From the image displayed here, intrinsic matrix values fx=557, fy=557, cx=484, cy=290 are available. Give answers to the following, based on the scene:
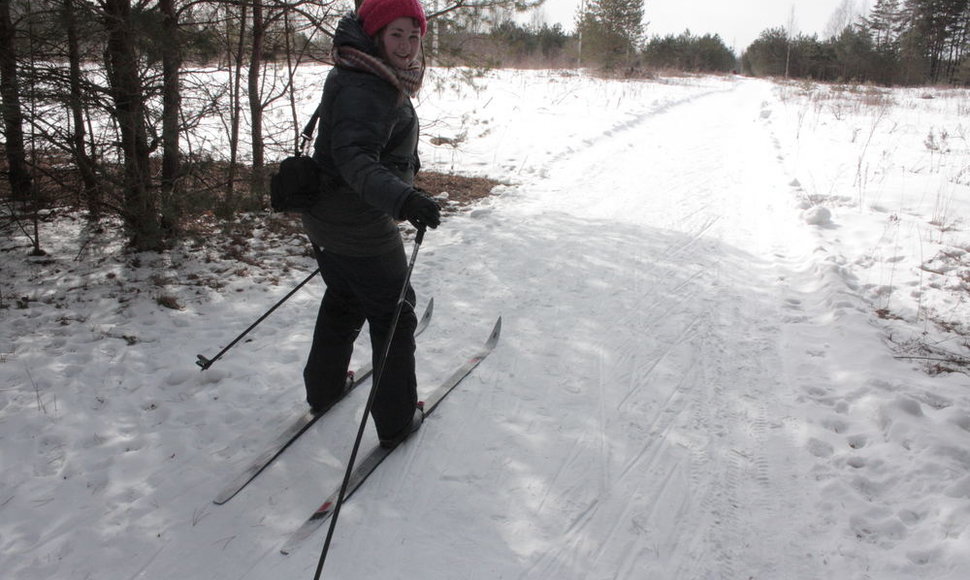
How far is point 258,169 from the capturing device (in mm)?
5406

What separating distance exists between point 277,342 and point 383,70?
243cm

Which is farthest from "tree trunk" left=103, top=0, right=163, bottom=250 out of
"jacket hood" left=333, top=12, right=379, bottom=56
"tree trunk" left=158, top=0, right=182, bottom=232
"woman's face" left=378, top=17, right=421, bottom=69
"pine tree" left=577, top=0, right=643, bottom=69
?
"pine tree" left=577, top=0, right=643, bottom=69

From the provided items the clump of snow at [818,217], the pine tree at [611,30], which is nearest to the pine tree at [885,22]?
the pine tree at [611,30]

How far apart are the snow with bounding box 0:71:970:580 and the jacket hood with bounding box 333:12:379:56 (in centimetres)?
196

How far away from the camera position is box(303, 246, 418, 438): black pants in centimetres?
271

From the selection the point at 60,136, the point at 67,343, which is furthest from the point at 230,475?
the point at 60,136

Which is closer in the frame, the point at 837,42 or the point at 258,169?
the point at 258,169

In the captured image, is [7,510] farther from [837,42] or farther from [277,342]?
[837,42]

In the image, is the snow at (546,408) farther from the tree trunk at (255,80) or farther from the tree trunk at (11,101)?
the tree trunk at (255,80)

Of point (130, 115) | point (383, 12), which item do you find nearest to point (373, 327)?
point (383, 12)

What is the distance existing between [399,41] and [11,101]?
3.30 metres

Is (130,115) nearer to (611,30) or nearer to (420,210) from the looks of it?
(420,210)

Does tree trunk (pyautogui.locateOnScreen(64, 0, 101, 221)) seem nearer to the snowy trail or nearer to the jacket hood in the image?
the snowy trail

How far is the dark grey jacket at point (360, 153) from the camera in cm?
225
